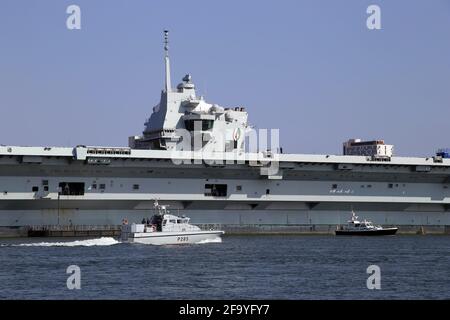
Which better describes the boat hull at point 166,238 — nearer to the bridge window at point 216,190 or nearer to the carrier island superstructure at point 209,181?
the carrier island superstructure at point 209,181

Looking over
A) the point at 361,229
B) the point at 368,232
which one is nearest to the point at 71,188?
the point at 361,229

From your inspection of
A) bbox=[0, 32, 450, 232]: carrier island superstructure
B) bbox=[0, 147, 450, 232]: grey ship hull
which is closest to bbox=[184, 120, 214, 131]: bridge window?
bbox=[0, 32, 450, 232]: carrier island superstructure

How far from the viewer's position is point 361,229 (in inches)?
1903

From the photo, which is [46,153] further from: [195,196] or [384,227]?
[384,227]

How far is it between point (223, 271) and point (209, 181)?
2271 cm

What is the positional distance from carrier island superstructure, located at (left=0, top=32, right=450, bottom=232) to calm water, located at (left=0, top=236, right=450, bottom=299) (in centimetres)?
749

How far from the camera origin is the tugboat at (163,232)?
121 ft

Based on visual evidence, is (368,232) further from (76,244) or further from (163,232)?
(76,244)

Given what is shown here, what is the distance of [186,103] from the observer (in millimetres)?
49719

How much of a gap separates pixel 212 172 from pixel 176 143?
3.51 metres

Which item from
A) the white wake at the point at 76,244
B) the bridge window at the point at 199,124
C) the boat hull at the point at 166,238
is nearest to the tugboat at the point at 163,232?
the boat hull at the point at 166,238

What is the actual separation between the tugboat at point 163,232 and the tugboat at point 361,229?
43.2 ft
